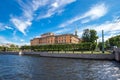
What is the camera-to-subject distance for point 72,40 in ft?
465

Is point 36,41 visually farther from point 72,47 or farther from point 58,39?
point 72,47

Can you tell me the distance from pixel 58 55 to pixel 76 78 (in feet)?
155

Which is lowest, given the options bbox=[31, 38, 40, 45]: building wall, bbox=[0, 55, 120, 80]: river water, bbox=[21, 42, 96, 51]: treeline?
bbox=[0, 55, 120, 80]: river water

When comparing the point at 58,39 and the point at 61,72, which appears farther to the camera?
the point at 58,39

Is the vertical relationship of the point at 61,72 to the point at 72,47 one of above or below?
below

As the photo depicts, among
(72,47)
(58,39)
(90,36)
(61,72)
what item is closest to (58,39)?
(58,39)

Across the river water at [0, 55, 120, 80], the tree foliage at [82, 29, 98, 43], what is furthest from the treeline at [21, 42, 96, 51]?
the river water at [0, 55, 120, 80]

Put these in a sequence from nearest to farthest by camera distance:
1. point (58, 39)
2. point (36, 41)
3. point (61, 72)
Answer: point (61, 72) < point (58, 39) < point (36, 41)

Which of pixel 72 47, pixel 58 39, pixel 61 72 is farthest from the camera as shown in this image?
pixel 58 39

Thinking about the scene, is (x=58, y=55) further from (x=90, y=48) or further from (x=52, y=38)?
(x=52, y=38)

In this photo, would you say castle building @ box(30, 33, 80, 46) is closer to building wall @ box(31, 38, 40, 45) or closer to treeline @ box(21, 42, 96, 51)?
building wall @ box(31, 38, 40, 45)

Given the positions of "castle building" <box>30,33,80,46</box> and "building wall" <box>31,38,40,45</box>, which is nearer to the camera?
"castle building" <box>30,33,80,46</box>

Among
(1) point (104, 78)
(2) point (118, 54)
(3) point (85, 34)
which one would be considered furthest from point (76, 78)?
(3) point (85, 34)

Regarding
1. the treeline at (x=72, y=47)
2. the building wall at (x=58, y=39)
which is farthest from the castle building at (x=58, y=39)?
the treeline at (x=72, y=47)
